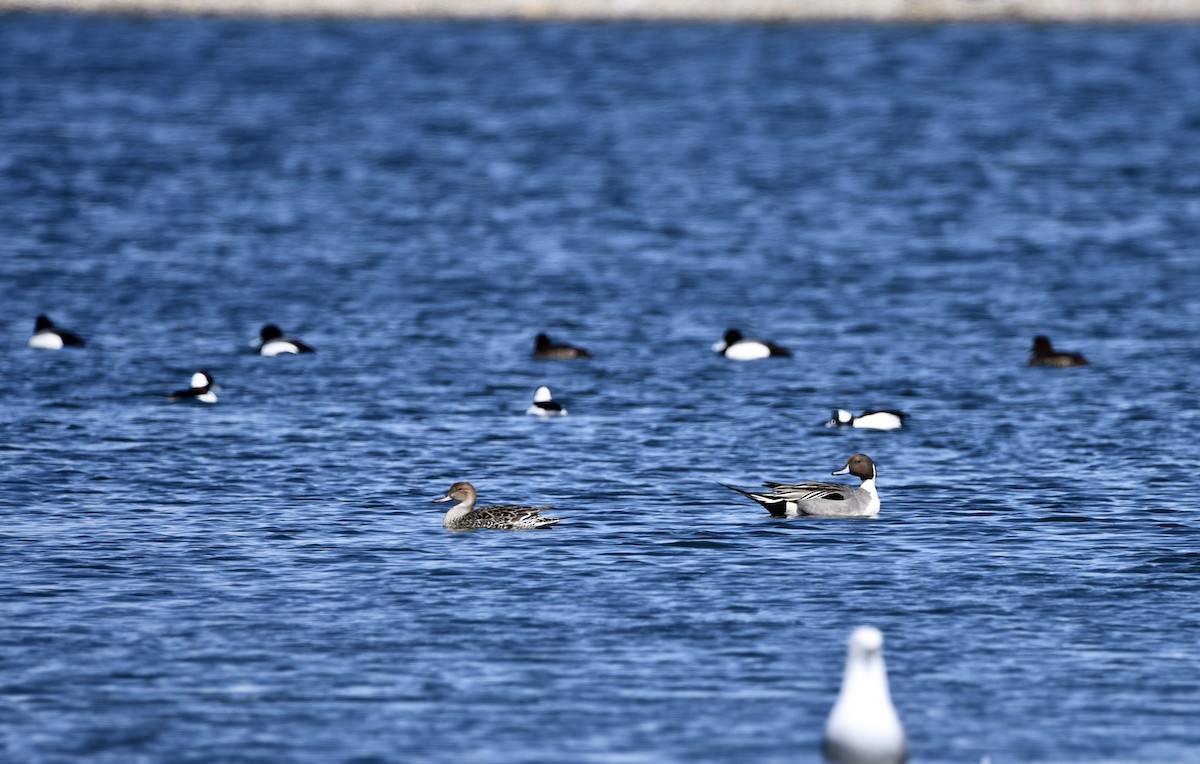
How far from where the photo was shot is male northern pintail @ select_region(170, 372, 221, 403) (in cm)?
3077

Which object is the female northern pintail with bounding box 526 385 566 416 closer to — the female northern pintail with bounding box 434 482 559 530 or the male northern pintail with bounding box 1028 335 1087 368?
the female northern pintail with bounding box 434 482 559 530

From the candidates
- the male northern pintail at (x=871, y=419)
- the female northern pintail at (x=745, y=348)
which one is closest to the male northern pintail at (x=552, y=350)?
the female northern pintail at (x=745, y=348)

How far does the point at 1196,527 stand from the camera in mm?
22891

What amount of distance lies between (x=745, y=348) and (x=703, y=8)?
8591 centimetres

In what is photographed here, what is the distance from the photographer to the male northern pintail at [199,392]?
3077 cm

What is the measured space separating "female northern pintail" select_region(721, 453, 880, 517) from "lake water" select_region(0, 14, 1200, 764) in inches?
10.4

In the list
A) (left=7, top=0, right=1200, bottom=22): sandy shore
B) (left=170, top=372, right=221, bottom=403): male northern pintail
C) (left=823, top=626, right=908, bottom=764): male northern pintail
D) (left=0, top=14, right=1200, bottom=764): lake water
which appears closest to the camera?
(left=823, top=626, right=908, bottom=764): male northern pintail

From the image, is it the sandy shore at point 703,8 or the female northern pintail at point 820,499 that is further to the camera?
the sandy shore at point 703,8

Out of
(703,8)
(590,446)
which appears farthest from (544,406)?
(703,8)

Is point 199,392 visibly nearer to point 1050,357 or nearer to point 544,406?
point 544,406

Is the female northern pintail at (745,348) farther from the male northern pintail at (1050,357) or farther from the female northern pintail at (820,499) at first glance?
the female northern pintail at (820,499)

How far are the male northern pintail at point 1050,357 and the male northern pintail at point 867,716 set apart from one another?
2111 cm

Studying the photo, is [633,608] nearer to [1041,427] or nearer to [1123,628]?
[1123,628]

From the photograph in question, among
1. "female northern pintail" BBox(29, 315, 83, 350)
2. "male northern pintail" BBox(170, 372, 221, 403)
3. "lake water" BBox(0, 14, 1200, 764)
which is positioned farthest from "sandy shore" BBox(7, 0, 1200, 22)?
"male northern pintail" BBox(170, 372, 221, 403)
